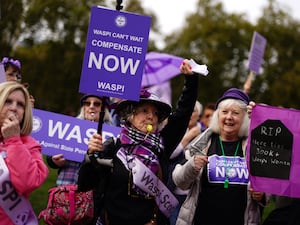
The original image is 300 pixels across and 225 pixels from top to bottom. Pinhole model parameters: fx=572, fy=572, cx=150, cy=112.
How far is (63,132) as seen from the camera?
5.66 metres

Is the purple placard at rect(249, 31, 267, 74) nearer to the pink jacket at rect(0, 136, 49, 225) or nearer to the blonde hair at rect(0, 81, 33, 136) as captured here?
the blonde hair at rect(0, 81, 33, 136)

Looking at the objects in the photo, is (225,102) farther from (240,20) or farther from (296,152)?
(240,20)

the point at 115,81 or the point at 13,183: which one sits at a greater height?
the point at 115,81

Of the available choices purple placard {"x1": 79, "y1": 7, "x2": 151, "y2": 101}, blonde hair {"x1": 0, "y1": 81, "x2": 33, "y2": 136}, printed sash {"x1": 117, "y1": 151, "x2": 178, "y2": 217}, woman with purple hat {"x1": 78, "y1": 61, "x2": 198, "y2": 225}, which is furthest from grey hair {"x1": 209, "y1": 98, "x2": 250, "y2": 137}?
blonde hair {"x1": 0, "y1": 81, "x2": 33, "y2": 136}

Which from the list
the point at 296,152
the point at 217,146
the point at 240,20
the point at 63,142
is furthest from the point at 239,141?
the point at 240,20

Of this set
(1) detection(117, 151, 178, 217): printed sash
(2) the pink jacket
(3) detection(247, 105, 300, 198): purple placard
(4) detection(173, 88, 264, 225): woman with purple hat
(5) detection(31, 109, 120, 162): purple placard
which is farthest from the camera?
(5) detection(31, 109, 120, 162): purple placard

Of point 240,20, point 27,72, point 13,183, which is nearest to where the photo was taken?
point 13,183

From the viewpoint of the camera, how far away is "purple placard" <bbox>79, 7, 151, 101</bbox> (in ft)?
13.7

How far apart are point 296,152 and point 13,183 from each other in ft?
7.15

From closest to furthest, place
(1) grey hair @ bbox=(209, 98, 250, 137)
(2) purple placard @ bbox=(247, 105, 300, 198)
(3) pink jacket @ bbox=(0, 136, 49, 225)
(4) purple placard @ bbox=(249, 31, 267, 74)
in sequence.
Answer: (3) pink jacket @ bbox=(0, 136, 49, 225), (2) purple placard @ bbox=(247, 105, 300, 198), (1) grey hair @ bbox=(209, 98, 250, 137), (4) purple placard @ bbox=(249, 31, 267, 74)

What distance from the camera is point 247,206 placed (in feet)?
14.9

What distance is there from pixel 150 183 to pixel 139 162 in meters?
0.17

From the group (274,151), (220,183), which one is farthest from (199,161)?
(274,151)

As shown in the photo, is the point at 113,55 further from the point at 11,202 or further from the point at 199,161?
the point at 11,202
